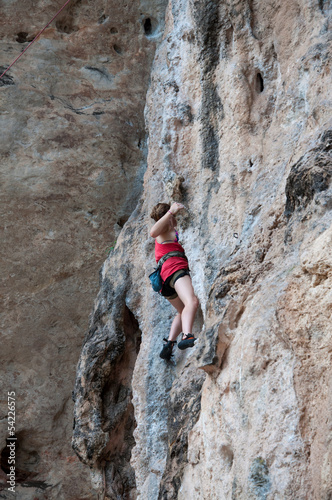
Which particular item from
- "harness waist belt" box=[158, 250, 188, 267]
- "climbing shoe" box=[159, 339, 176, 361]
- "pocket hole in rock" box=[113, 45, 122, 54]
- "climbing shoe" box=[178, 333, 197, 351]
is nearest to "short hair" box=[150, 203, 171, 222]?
"harness waist belt" box=[158, 250, 188, 267]

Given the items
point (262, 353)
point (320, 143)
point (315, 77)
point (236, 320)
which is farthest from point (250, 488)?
point (315, 77)

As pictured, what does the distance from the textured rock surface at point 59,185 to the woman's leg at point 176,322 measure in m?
2.94

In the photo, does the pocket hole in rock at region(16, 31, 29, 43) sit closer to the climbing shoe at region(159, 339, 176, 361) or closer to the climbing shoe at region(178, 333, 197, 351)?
the climbing shoe at region(159, 339, 176, 361)

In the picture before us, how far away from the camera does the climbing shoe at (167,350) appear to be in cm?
488

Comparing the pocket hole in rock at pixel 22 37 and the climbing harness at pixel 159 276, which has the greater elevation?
the pocket hole in rock at pixel 22 37

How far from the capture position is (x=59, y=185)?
7707mm

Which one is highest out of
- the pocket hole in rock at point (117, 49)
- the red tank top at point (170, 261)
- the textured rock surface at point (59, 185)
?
the pocket hole in rock at point (117, 49)

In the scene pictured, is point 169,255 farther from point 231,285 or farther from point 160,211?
point 231,285

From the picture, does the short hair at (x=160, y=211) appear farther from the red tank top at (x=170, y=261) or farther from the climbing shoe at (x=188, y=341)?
the climbing shoe at (x=188, y=341)

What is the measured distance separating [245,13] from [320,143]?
81.3 inches

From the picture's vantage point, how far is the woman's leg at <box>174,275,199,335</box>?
4.47 m

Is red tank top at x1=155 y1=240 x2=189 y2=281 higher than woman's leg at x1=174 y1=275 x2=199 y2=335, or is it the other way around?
red tank top at x1=155 y1=240 x2=189 y2=281

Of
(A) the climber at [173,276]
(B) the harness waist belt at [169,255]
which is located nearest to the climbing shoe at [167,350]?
(A) the climber at [173,276]

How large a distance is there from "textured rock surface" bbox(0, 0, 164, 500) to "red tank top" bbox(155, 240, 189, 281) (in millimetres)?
2890
